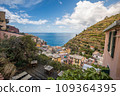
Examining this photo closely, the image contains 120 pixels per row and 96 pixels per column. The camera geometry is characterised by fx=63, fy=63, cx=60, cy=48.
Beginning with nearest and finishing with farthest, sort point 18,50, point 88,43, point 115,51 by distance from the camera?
point 115,51, point 18,50, point 88,43

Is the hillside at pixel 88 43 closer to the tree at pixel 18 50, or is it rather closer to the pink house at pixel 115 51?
the pink house at pixel 115 51

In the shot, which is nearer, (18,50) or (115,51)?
(115,51)

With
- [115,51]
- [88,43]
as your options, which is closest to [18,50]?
[115,51]

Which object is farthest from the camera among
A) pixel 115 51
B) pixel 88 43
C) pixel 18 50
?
pixel 88 43

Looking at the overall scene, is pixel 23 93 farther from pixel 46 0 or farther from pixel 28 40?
pixel 46 0

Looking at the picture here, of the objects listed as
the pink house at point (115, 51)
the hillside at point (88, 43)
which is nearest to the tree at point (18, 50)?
the pink house at point (115, 51)

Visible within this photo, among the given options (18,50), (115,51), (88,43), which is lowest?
(18,50)

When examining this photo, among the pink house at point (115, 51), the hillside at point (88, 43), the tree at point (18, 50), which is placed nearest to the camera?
the pink house at point (115, 51)

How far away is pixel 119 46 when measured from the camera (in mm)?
2340

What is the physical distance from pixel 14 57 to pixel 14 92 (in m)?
4.95

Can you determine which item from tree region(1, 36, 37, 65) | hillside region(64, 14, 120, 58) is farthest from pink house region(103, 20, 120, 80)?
hillside region(64, 14, 120, 58)

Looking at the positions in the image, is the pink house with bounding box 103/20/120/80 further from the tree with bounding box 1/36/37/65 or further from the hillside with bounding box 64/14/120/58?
the hillside with bounding box 64/14/120/58

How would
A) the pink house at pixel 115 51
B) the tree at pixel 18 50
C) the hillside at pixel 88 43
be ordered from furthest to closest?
the hillside at pixel 88 43 → the tree at pixel 18 50 → the pink house at pixel 115 51

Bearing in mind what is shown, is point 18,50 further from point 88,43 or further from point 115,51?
point 88,43
